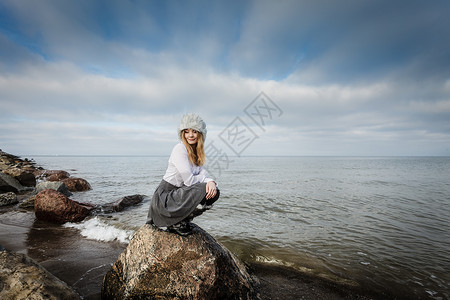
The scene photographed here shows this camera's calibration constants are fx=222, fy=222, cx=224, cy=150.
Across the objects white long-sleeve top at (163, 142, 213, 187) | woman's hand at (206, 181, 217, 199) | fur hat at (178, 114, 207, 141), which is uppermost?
fur hat at (178, 114, 207, 141)

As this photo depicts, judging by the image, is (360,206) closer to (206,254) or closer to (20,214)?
(206,254)

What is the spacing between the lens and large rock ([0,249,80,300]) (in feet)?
9.27

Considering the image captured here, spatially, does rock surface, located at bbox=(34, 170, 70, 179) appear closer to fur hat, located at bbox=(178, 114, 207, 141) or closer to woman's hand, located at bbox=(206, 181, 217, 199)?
fur hat, located at bbox=(178, 114, 207, 141)

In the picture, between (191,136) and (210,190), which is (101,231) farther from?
(210,190)

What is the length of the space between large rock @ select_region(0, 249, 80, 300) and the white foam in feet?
12.7

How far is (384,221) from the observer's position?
31.7 feet

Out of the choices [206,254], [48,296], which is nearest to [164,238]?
[206,254]

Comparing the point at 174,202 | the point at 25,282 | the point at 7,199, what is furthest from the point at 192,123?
the point at 7,199

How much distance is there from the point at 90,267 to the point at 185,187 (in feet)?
10.6

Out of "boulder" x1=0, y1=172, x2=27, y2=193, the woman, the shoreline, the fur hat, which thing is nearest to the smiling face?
the woman

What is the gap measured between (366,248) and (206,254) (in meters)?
5.71

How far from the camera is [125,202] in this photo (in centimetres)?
1141

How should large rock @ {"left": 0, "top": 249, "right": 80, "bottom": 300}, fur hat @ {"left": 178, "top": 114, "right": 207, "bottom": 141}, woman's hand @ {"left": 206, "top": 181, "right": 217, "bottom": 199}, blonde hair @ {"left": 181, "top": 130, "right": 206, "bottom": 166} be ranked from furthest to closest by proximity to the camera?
blonde hair @ {"left": 181, "top": 130, "right": 206, "bottom": 166}
fur hat @ {"left": 178, "top": 114, "right": 207, "bottom": 141}
woman's hand @ {"left": 206, "top": 181, "right": 217, "bottom": 199}
large rock @ {"left": 0, "top": 249, "right": 80, "bottom": 300}

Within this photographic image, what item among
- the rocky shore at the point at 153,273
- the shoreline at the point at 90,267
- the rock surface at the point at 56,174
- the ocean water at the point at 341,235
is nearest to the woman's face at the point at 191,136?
the rocky shore at the point at 153,273
